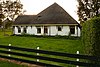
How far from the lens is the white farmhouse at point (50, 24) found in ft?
167

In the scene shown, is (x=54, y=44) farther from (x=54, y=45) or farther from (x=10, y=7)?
(x=10, y=7)

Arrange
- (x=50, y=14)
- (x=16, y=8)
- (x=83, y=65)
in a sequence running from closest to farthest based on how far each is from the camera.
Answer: (x=83, y=65) < (x=50, y=14) < (x=16, y=8)

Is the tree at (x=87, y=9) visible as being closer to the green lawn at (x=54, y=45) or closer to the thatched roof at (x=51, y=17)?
the thatched roof at (x=51, y=17)

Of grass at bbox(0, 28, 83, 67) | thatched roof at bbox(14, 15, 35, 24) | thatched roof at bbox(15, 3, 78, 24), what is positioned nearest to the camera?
grass at bbox(0, 28, 83, 67)

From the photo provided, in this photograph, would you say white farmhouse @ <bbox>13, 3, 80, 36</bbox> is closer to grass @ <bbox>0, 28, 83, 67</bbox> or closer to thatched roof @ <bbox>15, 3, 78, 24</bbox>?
thatched roof @ <bbox>15, 3, 78, 24</bbox>

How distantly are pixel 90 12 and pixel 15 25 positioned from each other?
63.1 ft

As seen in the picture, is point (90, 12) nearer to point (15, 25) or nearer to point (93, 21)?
point (15, 25)

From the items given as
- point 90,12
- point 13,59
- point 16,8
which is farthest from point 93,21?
point 16,8

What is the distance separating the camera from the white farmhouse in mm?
51000

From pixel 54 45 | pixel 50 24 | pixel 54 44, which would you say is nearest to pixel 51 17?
pixel 50 24

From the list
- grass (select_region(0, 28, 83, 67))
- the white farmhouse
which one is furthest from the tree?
grass (select_region(0, 28, 83, 67))

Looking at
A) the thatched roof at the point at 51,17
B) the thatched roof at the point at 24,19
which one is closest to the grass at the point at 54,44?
the thatched roof at the point at 51,17

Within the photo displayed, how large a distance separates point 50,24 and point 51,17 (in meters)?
2.43

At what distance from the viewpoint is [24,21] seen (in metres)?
58.6
